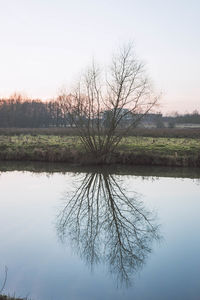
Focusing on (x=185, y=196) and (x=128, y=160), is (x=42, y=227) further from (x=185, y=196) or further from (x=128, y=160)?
(x=128, y=160)

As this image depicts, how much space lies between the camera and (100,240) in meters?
8.10

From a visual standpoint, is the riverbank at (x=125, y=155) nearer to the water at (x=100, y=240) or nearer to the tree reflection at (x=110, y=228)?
the water at (x=100, y=240)

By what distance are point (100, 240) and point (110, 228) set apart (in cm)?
106

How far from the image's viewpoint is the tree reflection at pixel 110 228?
704 centimetres

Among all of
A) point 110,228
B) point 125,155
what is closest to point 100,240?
point 110,228

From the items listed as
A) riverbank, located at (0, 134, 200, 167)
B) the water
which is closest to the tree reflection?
the water

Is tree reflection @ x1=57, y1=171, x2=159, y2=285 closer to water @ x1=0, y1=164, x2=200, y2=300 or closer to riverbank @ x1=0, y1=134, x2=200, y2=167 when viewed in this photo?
water @ x1=0, y1=164, x2=200, y2=300

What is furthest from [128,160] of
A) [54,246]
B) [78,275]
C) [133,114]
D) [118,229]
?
[78,275]

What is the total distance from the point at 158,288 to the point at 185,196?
7.85m

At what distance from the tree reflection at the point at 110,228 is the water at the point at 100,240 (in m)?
0.02

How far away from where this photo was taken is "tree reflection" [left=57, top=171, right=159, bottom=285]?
704 cm

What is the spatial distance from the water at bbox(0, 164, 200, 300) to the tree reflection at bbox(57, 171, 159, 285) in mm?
24

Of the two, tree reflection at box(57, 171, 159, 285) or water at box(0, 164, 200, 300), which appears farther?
tree reflection at box(57, 171, 159, 285)

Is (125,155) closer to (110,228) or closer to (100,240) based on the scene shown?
(110,228)
